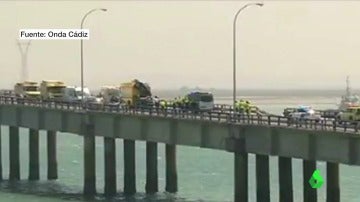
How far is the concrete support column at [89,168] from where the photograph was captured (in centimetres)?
7888

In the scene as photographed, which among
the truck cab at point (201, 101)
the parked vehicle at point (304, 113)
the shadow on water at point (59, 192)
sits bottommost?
the shadow on water at point (59, 192)

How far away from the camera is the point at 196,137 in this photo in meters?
71.2

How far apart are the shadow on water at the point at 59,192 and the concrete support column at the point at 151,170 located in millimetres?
1429

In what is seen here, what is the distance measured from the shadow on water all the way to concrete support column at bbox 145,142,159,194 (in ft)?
4.69

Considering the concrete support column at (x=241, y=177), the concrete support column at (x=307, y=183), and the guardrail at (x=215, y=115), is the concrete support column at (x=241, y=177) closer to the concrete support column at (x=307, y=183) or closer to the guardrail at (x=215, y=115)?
the guardrail at (x=215, y=115)

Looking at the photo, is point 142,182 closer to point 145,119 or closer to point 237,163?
point 145,119

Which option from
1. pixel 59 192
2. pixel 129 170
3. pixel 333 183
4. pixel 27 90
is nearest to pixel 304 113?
pixel 333 183

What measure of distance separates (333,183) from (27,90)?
44283 mm

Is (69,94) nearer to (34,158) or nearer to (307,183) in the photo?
(34,158)

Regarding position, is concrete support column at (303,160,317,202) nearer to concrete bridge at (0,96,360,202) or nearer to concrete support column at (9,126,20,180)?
concrete bridge at (0,96,360,202)

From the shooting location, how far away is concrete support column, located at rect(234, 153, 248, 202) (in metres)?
66.1

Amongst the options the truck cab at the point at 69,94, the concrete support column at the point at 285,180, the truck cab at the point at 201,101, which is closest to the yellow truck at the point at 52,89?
the truck cab at the point at 69,94

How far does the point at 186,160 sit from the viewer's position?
12800cm

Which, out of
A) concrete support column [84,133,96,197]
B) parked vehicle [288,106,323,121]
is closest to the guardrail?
concrete support column [84,133,96,197]
